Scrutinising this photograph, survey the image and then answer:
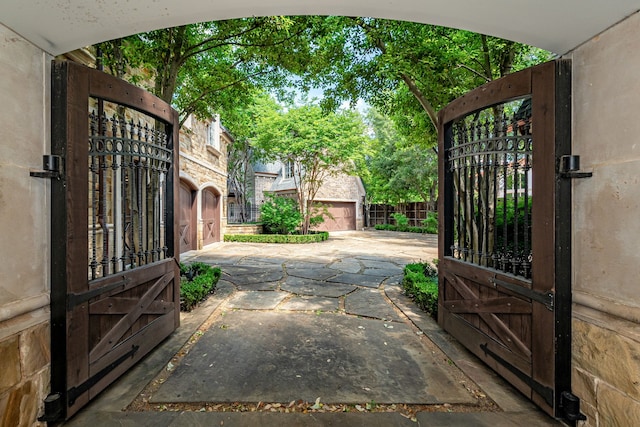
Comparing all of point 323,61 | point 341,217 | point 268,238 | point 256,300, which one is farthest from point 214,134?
point 341,217

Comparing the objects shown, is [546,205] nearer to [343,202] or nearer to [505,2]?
[505,2]

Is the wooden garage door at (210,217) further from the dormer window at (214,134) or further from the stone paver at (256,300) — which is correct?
the stone paver at (256,300)

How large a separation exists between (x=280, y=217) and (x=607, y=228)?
11130mm

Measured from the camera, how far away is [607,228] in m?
1.61

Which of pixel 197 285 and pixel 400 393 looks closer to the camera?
pixel 400 393

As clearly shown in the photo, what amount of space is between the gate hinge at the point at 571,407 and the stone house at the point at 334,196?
50.6 feet

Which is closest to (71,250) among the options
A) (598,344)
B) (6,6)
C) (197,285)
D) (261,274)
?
(6,6)

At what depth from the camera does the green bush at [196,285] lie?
3676 mm

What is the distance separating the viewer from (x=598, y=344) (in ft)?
5.39

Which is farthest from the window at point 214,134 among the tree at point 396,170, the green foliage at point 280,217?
the tree at point 396,170

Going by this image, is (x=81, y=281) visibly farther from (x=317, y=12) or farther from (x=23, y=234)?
(x=317, y=12)

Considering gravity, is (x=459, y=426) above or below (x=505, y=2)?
below

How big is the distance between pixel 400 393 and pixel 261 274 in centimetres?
401

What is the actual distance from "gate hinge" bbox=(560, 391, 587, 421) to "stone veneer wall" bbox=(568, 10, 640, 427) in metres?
0.04
